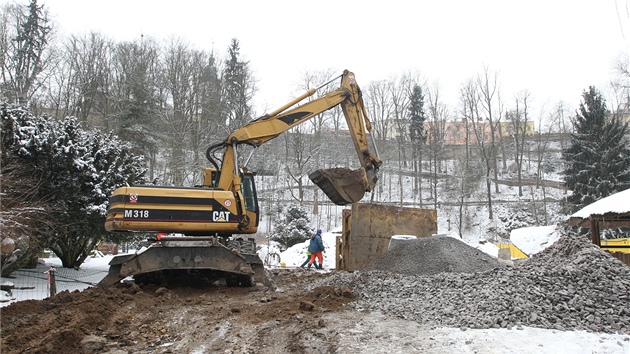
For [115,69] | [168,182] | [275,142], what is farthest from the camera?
[275,142]

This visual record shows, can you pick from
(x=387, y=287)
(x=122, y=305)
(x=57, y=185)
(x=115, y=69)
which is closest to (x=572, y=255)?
(x=387, y=287)

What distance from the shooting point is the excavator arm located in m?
10.1

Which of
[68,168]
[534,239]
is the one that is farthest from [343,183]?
[68,168]

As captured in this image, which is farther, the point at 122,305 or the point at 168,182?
the point at 168,182

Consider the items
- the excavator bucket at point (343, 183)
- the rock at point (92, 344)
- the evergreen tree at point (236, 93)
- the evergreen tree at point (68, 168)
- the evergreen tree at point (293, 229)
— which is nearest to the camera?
the rock at point (92, 344)

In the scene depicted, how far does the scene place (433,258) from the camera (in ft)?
28.5

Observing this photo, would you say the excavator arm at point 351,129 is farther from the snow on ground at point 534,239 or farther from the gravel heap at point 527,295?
the snow on ground at point 534,239

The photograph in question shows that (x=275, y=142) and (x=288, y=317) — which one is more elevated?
(x=275, y=142)

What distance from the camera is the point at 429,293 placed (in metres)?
6.48

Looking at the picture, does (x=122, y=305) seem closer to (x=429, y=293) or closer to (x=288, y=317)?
(x=288, y=317)

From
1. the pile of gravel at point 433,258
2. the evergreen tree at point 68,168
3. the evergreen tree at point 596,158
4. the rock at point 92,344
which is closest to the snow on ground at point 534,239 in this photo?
the pile of gravel at point 433,258

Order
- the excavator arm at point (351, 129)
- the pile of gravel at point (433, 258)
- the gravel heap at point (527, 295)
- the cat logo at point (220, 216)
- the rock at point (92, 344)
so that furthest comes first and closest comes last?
1. the excavator arm at point (351, 129)
2. the cat logo at point (220, 216)
3. the pile of gravel at point (433, 258)
4. the rock at point (92, 344)
5. the gravel heap at point (527, 295)

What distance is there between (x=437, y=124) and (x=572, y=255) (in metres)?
38.2

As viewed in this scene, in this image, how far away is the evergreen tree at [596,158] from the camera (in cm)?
2605
